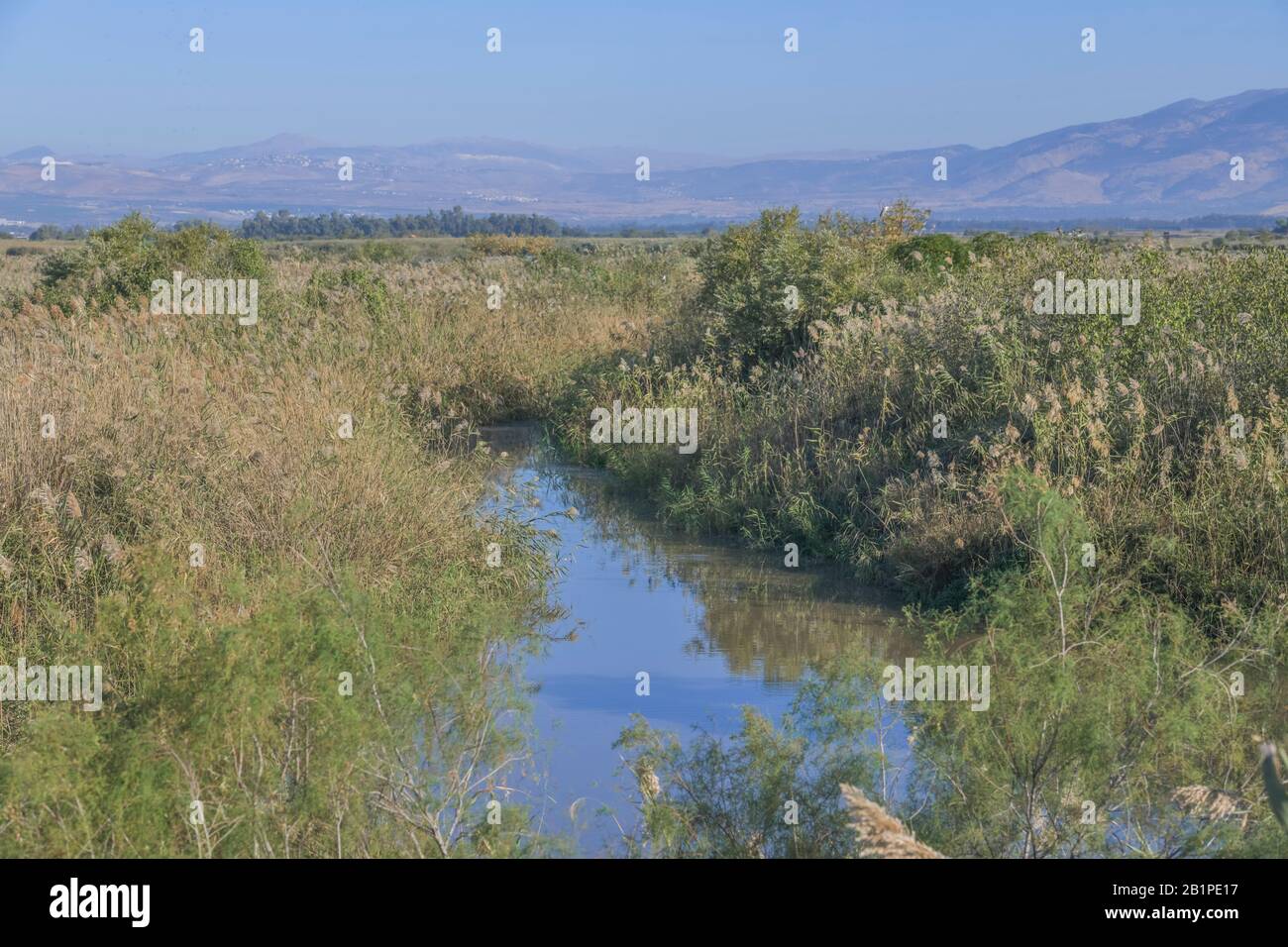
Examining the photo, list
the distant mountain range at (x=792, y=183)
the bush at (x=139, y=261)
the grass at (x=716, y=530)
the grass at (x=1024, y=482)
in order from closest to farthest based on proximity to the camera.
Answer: the grass at (x=716, y=530) < the grass at (x=1024, y=482) < the bush at (x=139, y=261) < the distant mountain range at (x=792, y=183)

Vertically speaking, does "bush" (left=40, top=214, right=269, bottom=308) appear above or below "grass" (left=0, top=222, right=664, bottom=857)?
above

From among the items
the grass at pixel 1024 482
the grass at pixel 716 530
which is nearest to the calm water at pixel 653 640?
the grass at pixel 716 530

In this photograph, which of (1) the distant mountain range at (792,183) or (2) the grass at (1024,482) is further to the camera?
(1) the distant mountain range at (792,183)

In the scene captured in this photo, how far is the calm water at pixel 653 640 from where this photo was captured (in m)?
6.81

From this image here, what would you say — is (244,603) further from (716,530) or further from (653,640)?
(716,530)

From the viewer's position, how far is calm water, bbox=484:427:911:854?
6.81 m

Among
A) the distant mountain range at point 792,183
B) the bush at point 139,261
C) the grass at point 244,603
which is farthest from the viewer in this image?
the distant mountain range at point 792,183

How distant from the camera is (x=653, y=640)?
30.9 feet

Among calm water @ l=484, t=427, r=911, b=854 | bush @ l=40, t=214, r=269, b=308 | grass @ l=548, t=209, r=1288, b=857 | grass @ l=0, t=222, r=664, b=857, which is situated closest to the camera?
grass @ l=0, t=222, r=664, b=857

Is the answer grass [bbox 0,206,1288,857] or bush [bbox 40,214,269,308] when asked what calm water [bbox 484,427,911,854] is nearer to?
grass [bbox 0,206,1288,857]
